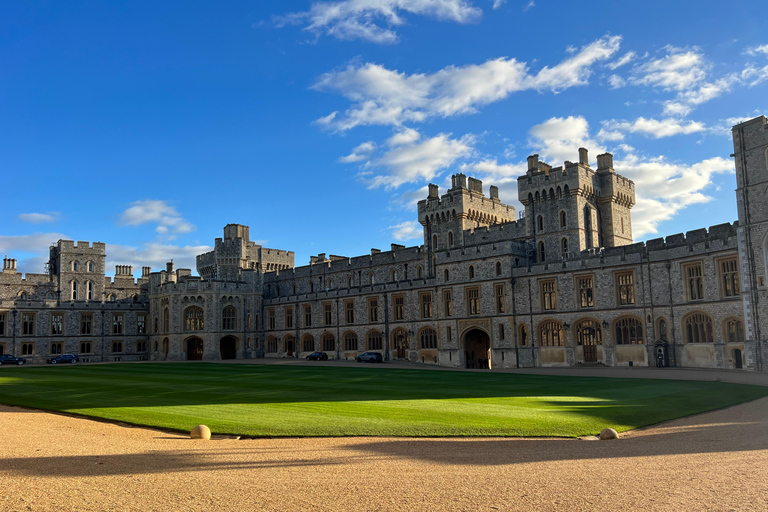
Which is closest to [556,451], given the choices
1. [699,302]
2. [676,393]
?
[676,393]

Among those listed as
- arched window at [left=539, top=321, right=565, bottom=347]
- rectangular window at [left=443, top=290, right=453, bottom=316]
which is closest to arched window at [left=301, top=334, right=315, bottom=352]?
rectangular window at [left=443, top=290, right=453, bottom=316]

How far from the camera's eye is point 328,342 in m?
56.3

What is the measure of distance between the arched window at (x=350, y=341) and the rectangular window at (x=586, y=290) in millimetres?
21573

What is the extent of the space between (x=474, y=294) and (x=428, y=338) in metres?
6.21

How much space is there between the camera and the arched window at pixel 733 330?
3212 cm

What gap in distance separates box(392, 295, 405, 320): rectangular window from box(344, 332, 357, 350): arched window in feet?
17.6

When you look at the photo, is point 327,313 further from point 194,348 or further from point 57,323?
point 57,323

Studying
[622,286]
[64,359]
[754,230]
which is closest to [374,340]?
[622,286]

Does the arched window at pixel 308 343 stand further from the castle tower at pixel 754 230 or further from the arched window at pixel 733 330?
the castle tower at pixel 754 230

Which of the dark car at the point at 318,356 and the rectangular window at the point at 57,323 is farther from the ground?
the rectangular window at the point at 57,323

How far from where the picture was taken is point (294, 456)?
10.8 metres

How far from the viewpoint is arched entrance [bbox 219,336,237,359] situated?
60528mm

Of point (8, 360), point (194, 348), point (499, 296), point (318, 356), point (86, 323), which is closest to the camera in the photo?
point (499, 296)

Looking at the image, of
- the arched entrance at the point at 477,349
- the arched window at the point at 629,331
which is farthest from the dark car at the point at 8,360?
the arched window at the point at 629,331
